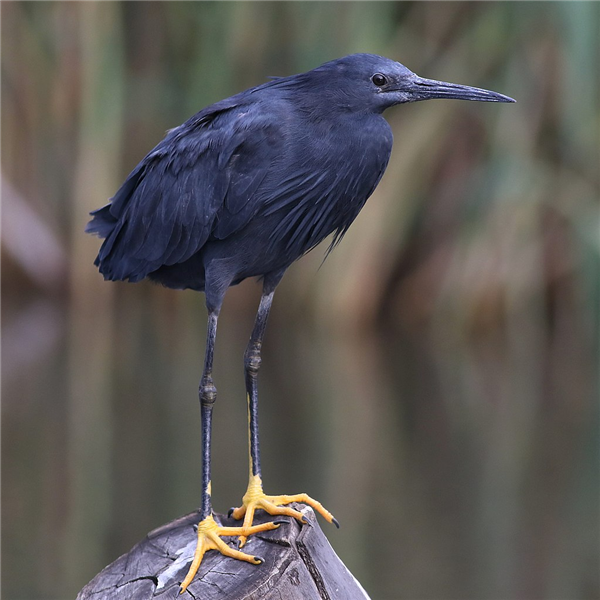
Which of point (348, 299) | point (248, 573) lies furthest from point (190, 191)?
point (348, 299)

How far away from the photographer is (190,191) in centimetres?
367

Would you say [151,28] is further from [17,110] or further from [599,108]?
[599,108]

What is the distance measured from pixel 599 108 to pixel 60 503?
590 centimetres

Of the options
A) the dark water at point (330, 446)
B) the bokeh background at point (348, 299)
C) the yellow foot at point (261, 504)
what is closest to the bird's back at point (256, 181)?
the yellow foot at point (261, 504)

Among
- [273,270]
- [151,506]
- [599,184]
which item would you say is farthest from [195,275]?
[599,184]

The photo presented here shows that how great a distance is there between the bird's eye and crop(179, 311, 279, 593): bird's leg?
928 mm

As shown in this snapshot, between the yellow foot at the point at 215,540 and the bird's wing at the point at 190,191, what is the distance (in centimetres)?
97

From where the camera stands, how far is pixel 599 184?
9812 millimetres

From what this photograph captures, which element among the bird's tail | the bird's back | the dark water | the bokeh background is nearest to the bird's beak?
A: the bird's back

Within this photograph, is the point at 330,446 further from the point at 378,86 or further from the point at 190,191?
the point at 378,86

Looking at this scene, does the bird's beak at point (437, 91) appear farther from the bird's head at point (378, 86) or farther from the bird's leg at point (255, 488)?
the bird's leg at point (255, 488)

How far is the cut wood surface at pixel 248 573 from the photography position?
286 centimetres

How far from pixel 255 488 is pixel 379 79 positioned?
1.40 m

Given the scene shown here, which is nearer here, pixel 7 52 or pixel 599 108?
pixel 599 108
